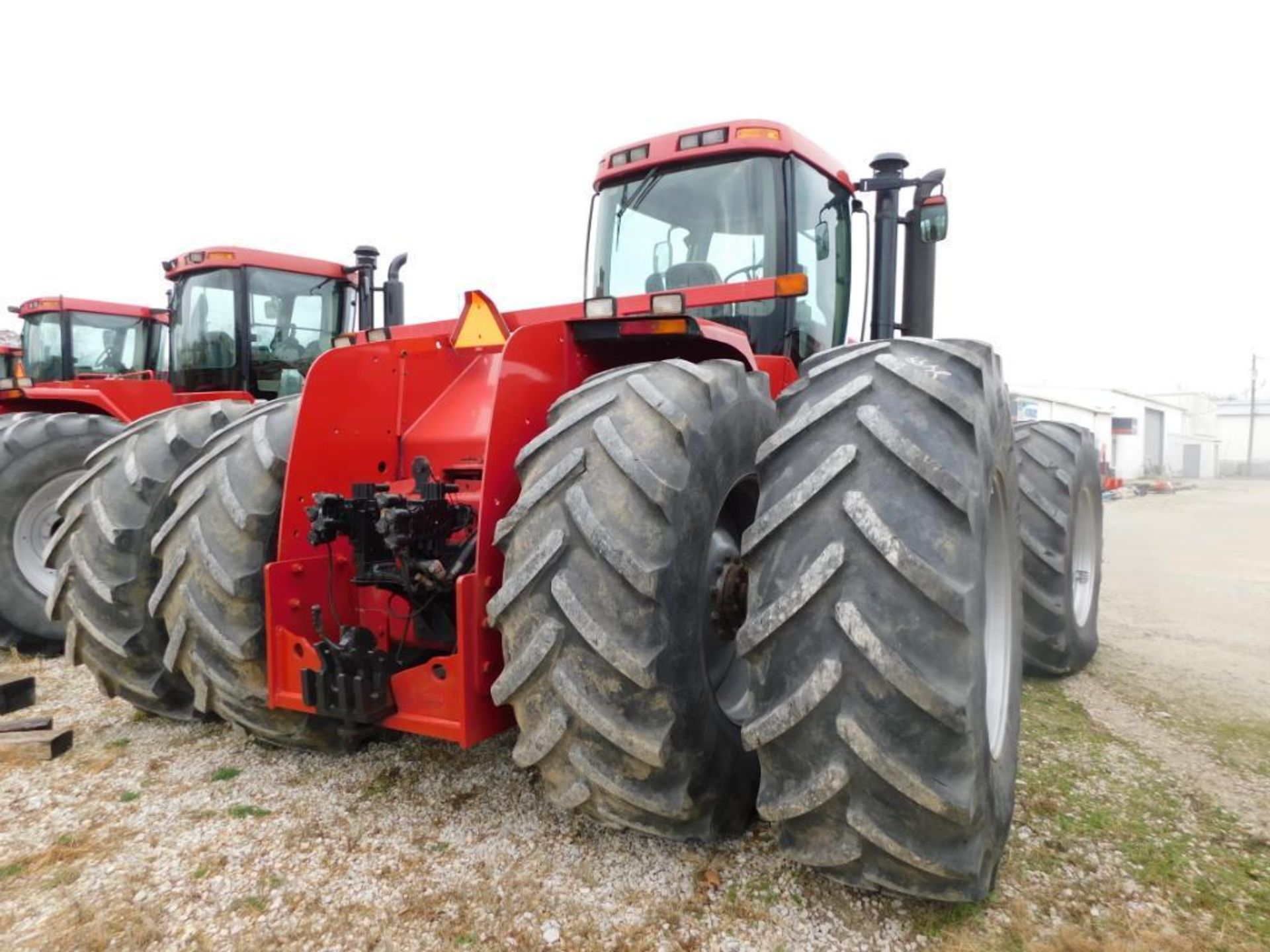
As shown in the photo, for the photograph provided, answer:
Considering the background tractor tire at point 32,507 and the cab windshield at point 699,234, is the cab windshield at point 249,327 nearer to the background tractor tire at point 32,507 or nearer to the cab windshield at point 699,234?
the background tractor tire at point 32,507

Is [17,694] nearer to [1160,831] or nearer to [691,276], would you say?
[691,276]

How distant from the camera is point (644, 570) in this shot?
78.0 inches

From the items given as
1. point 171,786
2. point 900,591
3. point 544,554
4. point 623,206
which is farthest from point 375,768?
point 623,206

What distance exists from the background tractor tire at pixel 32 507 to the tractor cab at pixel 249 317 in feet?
6.60

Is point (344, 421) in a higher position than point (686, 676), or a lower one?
higher

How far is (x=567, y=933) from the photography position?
81.7 inches

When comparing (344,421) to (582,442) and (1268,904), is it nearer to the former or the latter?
(582,442)

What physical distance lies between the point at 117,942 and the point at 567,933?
1.15 meters

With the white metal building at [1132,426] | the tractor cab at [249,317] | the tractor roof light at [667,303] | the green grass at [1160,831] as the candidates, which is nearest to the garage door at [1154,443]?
the white metal building at [1132,426]

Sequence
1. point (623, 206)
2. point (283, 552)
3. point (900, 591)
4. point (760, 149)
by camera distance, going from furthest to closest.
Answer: point (623, 206)
point (760, 149)
point (283, 552)
point (900, 591)

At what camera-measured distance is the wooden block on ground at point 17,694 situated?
3879 mm

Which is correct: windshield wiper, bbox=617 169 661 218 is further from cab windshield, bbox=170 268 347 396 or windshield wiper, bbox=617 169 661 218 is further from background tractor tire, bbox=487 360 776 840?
cab windshield, bbox=170 268 347 396

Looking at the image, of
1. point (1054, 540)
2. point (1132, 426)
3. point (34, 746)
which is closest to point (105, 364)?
point (34, 746)

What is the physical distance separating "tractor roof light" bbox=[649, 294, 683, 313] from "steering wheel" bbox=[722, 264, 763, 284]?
113cm
